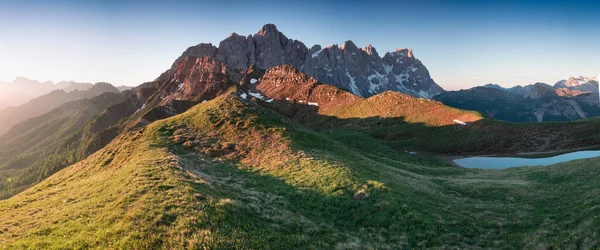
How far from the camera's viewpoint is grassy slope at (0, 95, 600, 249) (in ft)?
58.0

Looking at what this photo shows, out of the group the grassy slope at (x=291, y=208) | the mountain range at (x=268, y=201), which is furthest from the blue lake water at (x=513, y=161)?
the grassy slope at (x=291, y=208)

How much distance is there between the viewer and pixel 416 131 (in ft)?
349

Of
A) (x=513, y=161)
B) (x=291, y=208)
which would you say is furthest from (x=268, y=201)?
(x=513, y=161)

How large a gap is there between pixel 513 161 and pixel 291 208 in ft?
233

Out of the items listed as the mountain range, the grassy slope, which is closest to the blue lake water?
the mountain range

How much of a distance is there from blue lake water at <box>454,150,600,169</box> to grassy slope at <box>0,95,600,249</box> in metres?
28.7

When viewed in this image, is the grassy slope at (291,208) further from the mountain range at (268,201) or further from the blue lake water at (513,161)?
the blue lake water at (513,161)

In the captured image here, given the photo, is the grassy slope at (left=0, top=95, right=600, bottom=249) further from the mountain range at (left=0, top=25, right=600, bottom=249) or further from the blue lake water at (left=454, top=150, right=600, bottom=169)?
the blue lake water at (left=454, top=150, right=600, bottom=169)

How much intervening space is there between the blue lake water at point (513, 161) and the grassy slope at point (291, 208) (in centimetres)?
2872

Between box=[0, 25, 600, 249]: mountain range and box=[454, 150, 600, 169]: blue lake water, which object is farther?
box=[454, 150, 600, 169]: blue lake water

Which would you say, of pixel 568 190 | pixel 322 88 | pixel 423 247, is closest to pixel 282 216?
pixel 423 247

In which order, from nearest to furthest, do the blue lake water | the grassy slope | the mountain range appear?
the grassy slope
the mountain range
the blue lake water

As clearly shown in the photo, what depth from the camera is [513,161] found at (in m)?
71.8

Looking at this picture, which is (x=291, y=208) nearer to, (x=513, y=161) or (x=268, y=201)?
(x=268, y=201)
